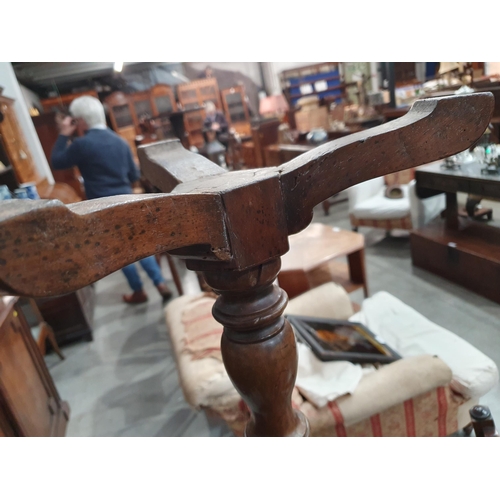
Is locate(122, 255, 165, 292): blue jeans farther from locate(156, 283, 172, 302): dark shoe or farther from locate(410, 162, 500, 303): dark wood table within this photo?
locate(410, 162, 500, 303): dark wood table

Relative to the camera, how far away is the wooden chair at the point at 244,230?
0.28 m

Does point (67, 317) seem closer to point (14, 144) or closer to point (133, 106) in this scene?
point (14, 144)

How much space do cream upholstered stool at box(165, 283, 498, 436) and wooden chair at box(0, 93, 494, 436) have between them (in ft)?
2.05

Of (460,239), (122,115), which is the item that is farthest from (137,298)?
(122,115)

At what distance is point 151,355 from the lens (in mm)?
2355

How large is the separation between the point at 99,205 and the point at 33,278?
7cm

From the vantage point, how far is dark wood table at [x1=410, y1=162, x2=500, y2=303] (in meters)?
2.09

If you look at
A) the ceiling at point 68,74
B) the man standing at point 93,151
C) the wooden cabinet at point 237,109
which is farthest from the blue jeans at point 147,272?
the wooden cabinet at point 237,109

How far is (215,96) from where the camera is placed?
9.21 metres

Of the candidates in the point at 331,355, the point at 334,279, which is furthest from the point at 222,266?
the point at 334,279

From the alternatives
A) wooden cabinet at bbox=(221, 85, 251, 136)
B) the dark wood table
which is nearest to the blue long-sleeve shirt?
the dark wood table

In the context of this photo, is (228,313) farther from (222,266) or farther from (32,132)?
(32,132)

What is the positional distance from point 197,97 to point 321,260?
8074mm

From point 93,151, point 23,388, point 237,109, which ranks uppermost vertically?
point 93,151
